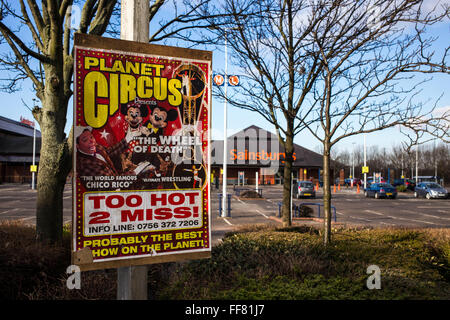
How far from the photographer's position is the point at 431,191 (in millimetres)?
31297

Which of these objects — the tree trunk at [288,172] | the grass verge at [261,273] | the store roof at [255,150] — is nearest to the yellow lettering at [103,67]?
the grass verge at [261,273]

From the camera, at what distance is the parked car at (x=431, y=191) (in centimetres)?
3089

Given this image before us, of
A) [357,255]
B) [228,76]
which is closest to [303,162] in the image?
[228,76]

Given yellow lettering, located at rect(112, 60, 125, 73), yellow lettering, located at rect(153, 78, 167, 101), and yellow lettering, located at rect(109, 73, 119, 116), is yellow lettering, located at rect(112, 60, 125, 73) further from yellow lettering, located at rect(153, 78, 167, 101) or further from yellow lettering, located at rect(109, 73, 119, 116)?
yellow lettering, located at rect(153, 78, 167, 101)

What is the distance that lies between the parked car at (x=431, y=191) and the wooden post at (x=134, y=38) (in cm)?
3480

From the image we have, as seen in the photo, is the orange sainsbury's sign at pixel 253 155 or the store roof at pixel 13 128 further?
the store roof at pixel 13 128

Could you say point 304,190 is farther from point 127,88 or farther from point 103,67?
point 103,67

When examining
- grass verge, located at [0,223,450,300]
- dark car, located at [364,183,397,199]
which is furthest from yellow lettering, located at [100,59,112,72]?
dark car, located at [364,183,397,199]

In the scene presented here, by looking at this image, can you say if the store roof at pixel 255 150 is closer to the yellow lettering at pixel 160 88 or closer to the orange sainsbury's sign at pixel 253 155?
the orange sainsbury's sign at pixel 253 155

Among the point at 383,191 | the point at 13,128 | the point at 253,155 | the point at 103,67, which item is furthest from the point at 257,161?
the point at 103,67

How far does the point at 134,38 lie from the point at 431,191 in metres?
35.2
